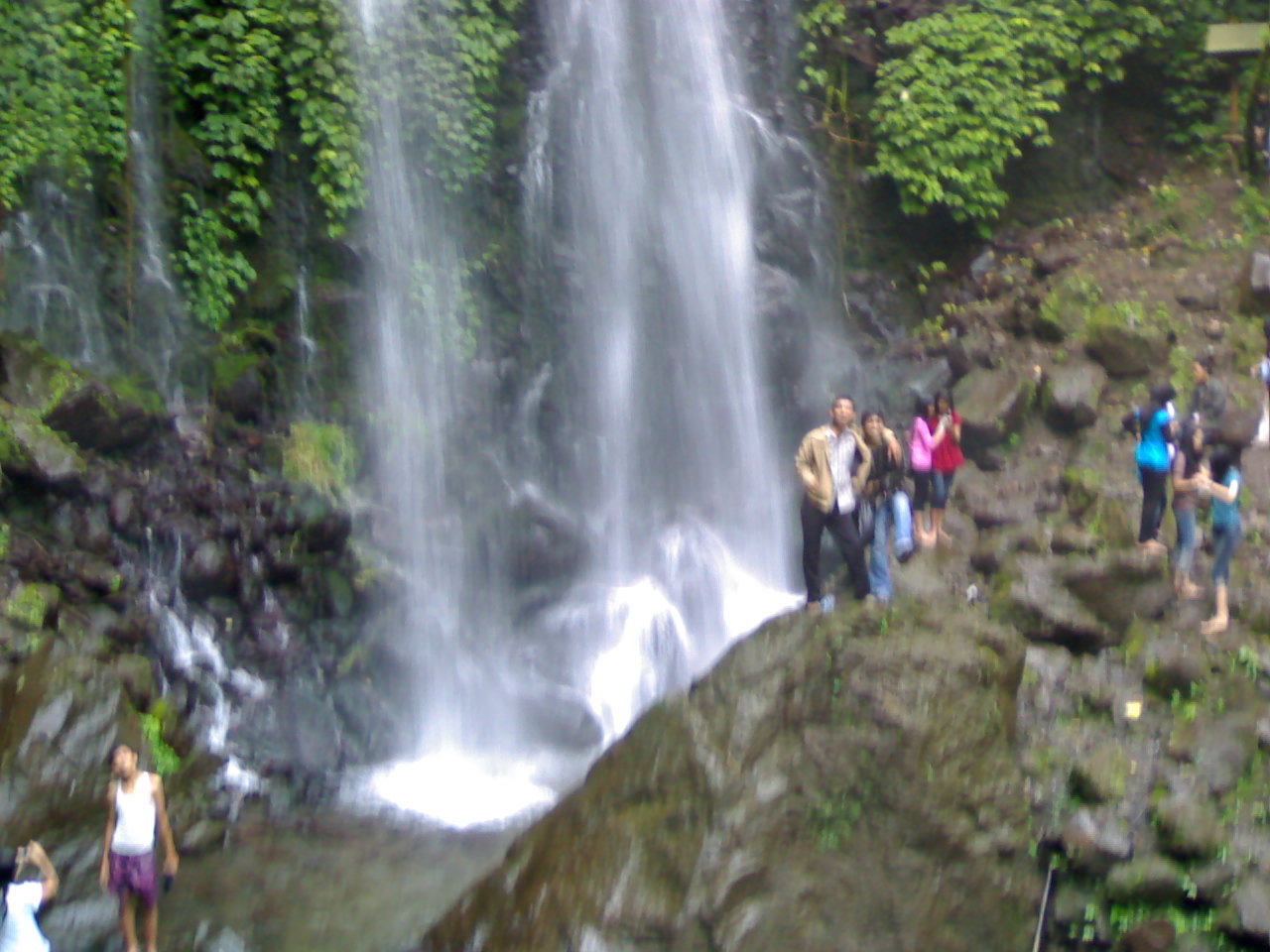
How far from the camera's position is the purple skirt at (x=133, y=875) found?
6.98m

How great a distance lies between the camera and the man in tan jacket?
302 inches

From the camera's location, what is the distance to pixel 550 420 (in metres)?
14.3

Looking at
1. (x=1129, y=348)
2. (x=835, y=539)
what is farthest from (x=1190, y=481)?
(x=1129, y=348)

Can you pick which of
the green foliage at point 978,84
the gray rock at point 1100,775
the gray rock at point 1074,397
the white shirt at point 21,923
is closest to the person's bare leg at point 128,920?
the white shirt at point 21,923

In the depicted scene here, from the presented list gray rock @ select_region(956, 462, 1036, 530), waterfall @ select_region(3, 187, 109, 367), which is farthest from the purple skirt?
gray rock @ select_region(956, 462, 1036, 530)

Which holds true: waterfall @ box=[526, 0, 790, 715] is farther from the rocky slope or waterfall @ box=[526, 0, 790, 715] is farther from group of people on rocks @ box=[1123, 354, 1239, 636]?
the rocky slope

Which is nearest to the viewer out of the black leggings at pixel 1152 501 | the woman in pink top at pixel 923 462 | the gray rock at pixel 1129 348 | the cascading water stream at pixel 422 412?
the black leggings at pixel 1152 501

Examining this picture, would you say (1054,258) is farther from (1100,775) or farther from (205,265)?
(205,265)

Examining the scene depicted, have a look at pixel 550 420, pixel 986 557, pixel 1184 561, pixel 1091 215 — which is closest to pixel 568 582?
pixel 550 420

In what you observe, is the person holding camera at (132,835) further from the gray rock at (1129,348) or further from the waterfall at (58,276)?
Answer: the gray rock at (1129,348)

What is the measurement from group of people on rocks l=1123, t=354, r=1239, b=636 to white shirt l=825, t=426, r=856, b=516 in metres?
2.63

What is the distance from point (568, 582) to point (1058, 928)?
761 cm

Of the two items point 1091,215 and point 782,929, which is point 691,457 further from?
point 782,929

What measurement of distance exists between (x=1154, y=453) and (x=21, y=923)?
26.9 feet
